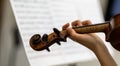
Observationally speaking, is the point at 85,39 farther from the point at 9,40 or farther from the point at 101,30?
the point at 9,40

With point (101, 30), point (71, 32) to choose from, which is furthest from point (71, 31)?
point (101, 30)

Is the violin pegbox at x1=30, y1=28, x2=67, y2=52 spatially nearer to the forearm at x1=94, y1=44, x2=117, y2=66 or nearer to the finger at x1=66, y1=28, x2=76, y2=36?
the finger at x1=66, y1=28, x2=76, y2=36

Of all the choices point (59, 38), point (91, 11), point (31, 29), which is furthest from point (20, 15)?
point (91, 11)

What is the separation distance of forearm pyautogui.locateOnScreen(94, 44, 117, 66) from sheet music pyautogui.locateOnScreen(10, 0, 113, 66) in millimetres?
354

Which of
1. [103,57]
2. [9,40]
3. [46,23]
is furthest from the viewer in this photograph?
[9,40]

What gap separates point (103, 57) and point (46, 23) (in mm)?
447

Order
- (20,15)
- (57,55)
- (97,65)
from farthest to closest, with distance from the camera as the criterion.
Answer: (97,65) → (57,55) → (20,15)

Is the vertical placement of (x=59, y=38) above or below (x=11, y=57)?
above

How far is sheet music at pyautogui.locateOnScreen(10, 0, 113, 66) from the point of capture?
1237 mm

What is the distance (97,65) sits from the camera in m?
1.98

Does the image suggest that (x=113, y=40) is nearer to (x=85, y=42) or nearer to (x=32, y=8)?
(x=85, y=42)

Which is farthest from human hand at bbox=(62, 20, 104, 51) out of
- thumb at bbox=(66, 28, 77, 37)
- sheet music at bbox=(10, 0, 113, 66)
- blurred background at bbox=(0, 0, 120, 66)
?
blurred background at bbox=(0, 0, 120, 66)

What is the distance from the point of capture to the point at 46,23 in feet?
4.46

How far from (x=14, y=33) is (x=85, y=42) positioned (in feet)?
2.10
